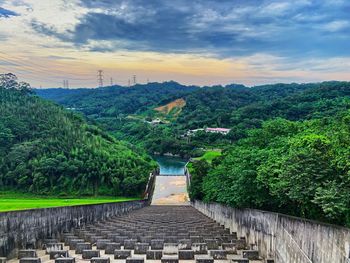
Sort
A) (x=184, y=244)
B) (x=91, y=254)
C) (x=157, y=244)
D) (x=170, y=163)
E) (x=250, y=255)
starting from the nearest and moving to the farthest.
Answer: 1. (x=91, y=254)
2. (x=250, y=255)
3. (x=184, y=244)
4. (x=157, y=244)
5. (x=170, y=163)

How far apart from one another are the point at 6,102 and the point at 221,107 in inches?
4445

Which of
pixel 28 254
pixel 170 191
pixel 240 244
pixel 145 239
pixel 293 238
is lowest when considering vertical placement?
pixel 170 191

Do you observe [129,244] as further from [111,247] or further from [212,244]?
[212,244]

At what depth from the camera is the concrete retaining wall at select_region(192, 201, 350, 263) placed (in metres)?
8.90

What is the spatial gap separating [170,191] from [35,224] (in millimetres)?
41447

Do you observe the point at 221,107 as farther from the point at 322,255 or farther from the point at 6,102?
the point at 322,255

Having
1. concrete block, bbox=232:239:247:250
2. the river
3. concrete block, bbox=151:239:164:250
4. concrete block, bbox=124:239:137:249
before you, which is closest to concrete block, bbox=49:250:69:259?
concrete block, bbox=124:239:137:249

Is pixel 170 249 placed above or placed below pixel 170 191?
above

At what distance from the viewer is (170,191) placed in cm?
5631

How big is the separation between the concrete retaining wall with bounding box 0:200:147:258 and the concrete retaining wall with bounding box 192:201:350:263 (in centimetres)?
872

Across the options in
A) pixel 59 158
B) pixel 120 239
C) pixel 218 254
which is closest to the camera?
pixel 218 254

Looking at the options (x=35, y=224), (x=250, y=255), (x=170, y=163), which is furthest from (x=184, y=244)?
(x=170, y=163)

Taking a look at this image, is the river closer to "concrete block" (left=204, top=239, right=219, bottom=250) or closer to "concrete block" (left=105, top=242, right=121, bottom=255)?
"concrete block" (left=204, top=239, right=219, bottom=250)

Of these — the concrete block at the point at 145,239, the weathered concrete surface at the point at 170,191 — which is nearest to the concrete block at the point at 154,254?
the concrete block at the point at 145,239
